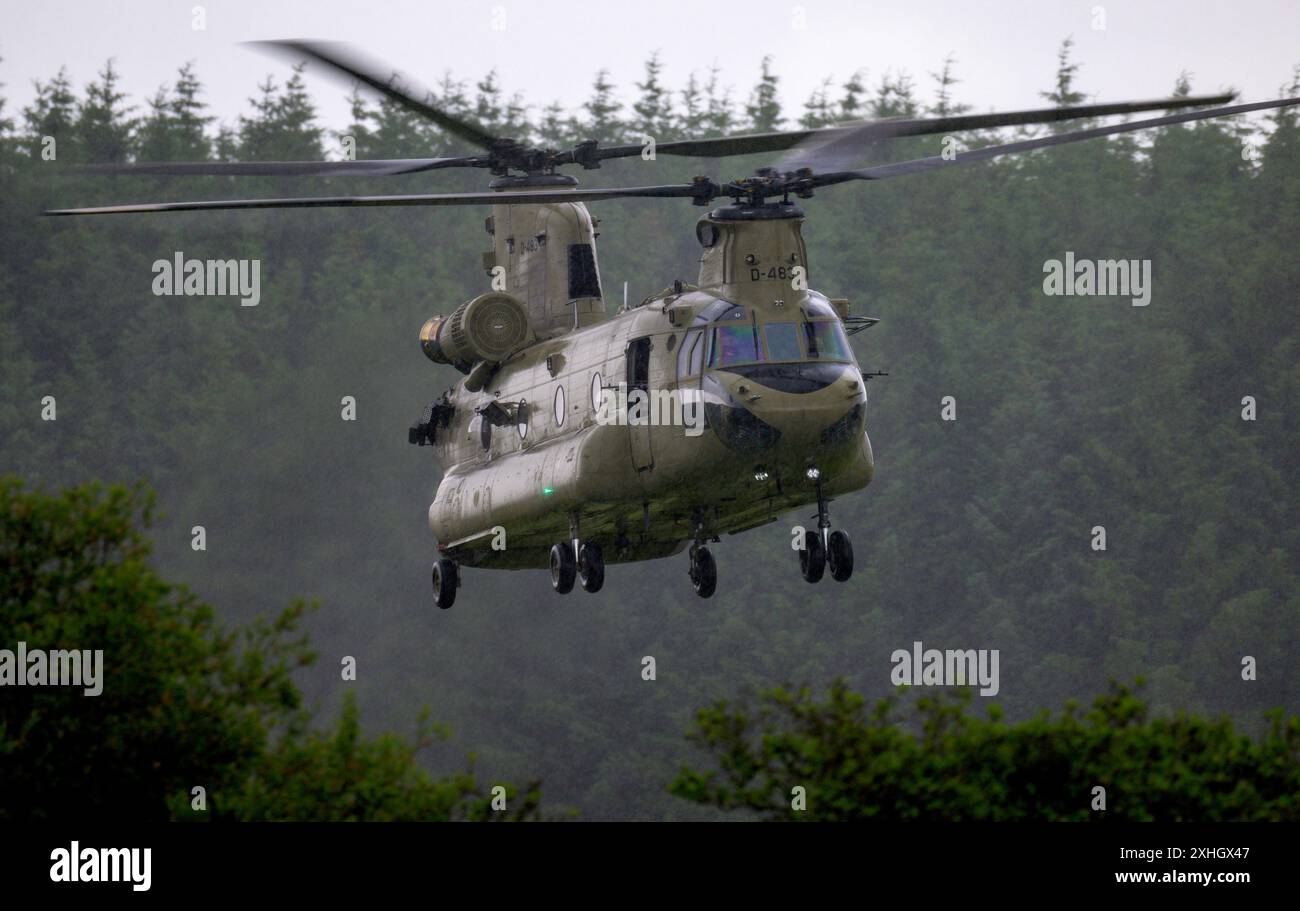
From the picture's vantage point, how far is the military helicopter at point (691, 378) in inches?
1033

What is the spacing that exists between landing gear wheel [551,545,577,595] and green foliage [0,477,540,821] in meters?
6.85

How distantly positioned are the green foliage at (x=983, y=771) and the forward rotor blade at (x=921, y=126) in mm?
6461

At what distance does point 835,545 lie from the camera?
1084 inches

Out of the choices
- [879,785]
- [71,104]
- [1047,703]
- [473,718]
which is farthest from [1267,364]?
[879,785]

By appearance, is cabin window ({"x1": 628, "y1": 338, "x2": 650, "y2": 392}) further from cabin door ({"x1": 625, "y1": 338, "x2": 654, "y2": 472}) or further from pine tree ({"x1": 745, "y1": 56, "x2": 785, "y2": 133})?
pine tree ({"x1": 745, "y1": 56, "x2": 785, "y2": 133})

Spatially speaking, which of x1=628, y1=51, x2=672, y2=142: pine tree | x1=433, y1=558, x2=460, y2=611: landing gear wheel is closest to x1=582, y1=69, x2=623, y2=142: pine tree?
x1=628, y1=51, x2=672, y2=142: pine tree

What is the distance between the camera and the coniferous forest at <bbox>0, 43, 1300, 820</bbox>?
76.4 meters

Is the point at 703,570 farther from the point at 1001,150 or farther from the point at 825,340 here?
the point at 1001,150

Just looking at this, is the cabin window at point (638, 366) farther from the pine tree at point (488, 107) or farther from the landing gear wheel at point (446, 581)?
the pine tree at point (488, 107)

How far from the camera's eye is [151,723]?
70.1 ft

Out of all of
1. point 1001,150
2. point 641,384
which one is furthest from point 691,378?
point 1001,150

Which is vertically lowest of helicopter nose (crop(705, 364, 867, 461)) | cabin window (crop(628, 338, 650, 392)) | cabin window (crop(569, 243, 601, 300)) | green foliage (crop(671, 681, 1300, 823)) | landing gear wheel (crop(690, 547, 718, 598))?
green foliage (crop(671, 681, 1300, 823))
